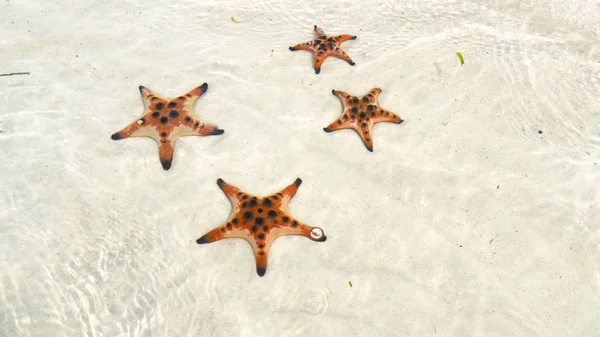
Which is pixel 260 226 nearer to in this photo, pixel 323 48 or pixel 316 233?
pixel 316 233

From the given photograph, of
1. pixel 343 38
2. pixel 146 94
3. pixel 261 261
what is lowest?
pixel 261 261

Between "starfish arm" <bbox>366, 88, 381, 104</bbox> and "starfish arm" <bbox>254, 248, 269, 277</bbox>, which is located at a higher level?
"starfish arm" <bbox>366, 88, 381, 104</bbox>

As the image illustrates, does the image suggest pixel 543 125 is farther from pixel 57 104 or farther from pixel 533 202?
pixel 57 104

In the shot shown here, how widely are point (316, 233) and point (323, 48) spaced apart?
277 cm

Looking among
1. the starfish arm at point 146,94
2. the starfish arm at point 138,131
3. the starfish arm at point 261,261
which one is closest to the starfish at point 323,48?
the starfish arm at point 146,94

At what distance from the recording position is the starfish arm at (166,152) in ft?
15.2

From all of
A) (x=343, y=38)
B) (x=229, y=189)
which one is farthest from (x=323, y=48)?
(x=229, y=189)

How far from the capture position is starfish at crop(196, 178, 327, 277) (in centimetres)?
405

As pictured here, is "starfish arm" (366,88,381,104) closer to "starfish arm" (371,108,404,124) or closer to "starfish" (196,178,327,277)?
"starfish arm" (371,108,404,124)

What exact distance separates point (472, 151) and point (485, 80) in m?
1.29

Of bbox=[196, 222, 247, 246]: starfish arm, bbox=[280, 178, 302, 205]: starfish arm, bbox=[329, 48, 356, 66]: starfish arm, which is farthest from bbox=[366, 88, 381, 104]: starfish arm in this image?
bbox=[196, 222, 247, 246]: starfish arm

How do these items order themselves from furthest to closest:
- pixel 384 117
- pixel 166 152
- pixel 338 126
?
pixel 384 117
pixel 338 126
pixel 166 152

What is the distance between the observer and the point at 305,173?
15.6ft

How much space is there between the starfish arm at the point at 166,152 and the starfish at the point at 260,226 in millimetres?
911
